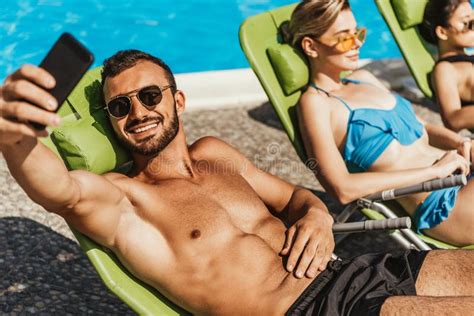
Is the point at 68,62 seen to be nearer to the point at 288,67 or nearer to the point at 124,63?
the point at 124,63

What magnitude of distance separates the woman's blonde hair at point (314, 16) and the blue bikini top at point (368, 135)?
1.42ft

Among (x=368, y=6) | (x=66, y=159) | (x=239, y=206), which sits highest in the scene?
(x=66, y=159)

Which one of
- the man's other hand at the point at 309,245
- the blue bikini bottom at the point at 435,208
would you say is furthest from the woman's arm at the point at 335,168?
the man's other hand at the point at 309,245

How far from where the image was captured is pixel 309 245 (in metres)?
3.25

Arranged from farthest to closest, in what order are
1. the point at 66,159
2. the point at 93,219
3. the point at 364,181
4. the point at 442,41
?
the point at 442,41
the point at 364,181
the point at 66,159
the point at 93,219

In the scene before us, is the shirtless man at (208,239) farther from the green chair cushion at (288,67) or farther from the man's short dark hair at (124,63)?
the green chair cushion at (288,67)

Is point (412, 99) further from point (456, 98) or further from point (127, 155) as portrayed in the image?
point (127, 155)

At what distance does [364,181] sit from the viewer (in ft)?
12.8

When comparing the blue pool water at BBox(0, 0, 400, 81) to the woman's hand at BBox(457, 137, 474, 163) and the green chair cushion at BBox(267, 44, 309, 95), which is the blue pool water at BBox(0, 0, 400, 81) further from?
the woman's hand at BBox(457, 137, 474, 163)

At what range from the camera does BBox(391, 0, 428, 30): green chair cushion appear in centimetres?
537

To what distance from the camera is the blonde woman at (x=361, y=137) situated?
3.87 meters

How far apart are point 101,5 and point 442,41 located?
541 centimetres

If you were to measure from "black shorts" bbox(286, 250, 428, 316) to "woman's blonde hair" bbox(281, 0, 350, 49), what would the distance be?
1.55 meters

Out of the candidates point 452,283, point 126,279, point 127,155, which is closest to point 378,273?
point 452,283
